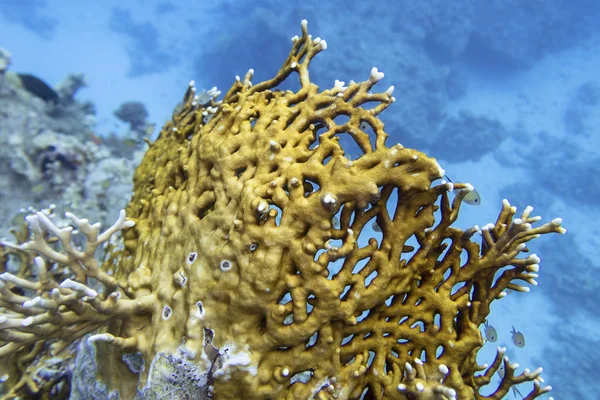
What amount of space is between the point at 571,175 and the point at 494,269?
29750mm

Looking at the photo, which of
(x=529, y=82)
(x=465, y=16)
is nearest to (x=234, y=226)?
(x=465, y=16)

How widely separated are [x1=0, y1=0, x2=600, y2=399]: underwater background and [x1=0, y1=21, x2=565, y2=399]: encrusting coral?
7.56m

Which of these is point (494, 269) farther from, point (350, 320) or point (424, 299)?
point (350, 320)

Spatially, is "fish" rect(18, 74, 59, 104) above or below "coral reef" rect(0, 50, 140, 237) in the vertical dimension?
above

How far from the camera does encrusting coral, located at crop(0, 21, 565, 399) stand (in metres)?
2.50

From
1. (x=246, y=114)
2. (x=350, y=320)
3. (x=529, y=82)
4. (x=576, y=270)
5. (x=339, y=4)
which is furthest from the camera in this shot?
(x=529, y=82)

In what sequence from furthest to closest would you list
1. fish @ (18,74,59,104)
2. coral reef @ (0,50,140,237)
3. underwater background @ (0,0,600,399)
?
fish @ (18,74,59,104) < underwater background @ (0,0,600,399) < coral reef @ (0,50,140,237)

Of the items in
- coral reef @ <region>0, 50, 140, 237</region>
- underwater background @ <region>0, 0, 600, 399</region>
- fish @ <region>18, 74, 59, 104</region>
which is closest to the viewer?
coral reef @ <region>0, 50, 140, 237</region>

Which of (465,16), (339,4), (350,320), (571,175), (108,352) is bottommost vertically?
(108,352)

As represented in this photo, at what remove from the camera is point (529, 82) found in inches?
1430

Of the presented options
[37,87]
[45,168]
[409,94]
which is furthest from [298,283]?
[409,94]

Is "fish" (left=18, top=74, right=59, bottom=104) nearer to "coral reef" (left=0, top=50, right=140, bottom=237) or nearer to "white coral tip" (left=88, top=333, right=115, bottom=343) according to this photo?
"coral reef" (left=0, top=50, right=140, bottom=237)

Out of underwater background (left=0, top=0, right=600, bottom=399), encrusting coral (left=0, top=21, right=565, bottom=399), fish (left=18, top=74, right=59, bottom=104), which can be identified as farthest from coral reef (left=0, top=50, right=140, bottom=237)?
encrusting coral (left=0, top=21, right=565, bottom=399)

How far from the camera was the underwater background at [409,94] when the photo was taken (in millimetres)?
10930
